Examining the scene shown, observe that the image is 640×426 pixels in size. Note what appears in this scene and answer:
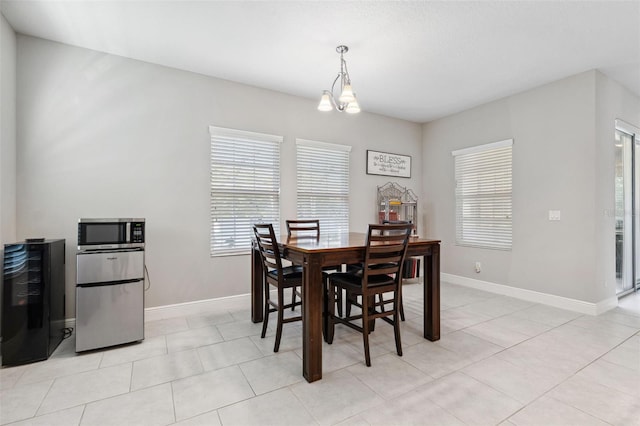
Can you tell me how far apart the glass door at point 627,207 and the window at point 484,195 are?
1304 mm

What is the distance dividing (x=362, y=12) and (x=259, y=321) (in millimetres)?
2997

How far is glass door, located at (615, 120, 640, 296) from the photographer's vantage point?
4094 mm

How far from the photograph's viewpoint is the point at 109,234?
2.63 meters

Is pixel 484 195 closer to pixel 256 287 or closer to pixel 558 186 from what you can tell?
pixel 558 186

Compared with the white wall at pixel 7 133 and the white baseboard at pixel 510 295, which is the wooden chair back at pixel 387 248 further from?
the white wall at pixel 7 133

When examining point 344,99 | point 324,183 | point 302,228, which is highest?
point 344,99

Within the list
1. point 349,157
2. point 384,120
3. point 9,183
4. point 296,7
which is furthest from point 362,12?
point 9,183

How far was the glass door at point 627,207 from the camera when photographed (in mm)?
4094

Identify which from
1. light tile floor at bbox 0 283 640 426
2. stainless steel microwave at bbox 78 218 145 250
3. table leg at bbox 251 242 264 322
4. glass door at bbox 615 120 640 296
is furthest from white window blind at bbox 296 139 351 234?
glass door at bbox 615 120 640 296

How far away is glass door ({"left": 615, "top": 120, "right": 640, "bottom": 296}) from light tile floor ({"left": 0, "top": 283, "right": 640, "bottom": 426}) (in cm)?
156

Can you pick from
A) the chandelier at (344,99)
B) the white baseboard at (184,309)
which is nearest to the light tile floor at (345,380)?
the white baseboard at (184,309)

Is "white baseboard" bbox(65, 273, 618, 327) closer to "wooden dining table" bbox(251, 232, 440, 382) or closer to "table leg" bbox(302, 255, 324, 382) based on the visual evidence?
"wooden dining table" bbox(251, 232, 440, 382)

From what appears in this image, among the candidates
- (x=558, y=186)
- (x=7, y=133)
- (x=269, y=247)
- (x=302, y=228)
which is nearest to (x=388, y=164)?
(x=302, y=228)

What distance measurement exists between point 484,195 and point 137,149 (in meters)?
4.62
